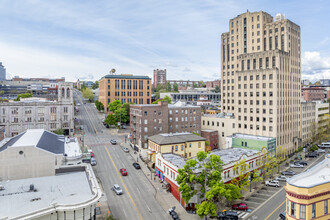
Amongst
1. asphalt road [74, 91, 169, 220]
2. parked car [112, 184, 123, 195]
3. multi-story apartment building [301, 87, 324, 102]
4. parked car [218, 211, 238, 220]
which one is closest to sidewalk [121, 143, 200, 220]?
asphalt road [74, 91, 169, 220]

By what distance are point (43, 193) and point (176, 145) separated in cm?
3973

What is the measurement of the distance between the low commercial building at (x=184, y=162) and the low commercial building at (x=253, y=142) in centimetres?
508

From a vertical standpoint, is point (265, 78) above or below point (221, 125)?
above

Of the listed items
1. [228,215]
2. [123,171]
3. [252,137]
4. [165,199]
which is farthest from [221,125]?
[228,215]

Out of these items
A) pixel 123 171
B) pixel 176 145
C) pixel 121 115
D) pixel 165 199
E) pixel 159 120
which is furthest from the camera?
pixel 121 115

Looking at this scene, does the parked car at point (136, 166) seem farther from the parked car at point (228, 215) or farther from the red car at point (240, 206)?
the parked car at point (228, 215)

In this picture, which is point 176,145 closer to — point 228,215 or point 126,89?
point 228,215

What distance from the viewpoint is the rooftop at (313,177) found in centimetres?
2800

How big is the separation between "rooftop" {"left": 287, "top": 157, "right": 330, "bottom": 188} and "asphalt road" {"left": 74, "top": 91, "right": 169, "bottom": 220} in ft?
76.4

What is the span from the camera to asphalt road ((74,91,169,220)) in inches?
1689

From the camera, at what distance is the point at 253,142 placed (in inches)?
2781

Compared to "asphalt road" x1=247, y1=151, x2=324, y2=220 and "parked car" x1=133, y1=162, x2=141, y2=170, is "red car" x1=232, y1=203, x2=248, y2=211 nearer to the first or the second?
"asphalt road" x1=247, y1=151, x2=324, y2=220

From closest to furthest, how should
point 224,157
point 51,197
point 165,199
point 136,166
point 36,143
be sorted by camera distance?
point 51,197 < point 36,143 < point 165,199 < point 224,157 < point 136,166

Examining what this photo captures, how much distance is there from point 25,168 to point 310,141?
10538 cm
